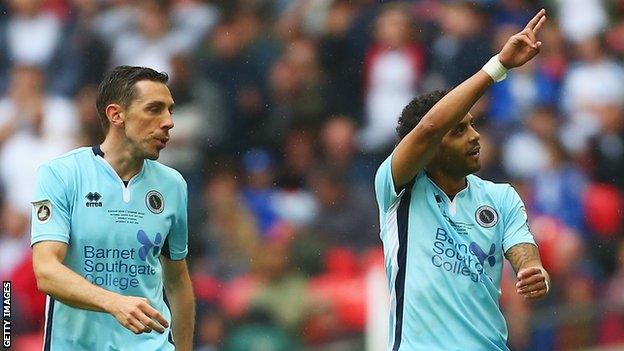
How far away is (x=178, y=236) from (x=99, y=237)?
461mm

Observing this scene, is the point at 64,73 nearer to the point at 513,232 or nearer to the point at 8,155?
the point at 8,155

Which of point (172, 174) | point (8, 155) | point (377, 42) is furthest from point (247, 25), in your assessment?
point (172, 174)

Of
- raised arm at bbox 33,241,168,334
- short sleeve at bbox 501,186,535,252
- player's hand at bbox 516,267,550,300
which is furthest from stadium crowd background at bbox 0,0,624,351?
raised arm at bbox 33,241,168,334

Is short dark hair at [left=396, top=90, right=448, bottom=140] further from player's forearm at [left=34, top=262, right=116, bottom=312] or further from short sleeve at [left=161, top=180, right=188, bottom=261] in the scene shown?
player's forearm at [left=34, top=262, right=116, bottom=312]

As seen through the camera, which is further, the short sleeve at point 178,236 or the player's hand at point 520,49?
the short sleeve at point 178,236

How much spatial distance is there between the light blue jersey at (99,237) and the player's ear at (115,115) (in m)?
0.17

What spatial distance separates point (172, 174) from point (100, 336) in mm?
871

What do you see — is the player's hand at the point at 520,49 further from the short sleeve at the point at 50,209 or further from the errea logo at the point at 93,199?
the short sleeve at the point at 50,209

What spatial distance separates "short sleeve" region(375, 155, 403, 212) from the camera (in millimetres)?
6602

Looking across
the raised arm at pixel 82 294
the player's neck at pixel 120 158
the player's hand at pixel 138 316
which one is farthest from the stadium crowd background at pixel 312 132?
the player's hand at pixel 138 316

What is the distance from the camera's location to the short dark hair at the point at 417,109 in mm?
6703

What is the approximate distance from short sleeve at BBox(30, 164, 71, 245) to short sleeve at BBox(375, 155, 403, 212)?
1.38 meters

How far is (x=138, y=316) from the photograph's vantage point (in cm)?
580

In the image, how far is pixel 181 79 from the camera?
13203mm
